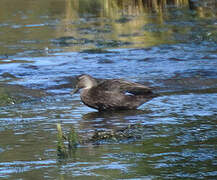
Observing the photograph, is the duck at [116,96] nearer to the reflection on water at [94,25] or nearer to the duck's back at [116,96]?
the duck's back at [116,96]

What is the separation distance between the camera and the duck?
963 cm

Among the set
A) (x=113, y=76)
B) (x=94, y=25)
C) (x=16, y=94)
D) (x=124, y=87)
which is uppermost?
(x=94, y=25)

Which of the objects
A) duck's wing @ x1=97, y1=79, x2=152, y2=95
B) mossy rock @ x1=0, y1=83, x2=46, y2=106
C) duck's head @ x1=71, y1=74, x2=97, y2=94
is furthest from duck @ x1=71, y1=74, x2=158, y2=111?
mossy rock @ x1=0, y1=83, x2=46, y2=106

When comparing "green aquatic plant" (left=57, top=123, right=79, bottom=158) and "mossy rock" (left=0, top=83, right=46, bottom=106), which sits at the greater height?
"green aquatic plant" (left=57, top=123, right=79, bottom=158)

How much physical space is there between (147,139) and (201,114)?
1.79 m

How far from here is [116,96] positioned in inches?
381

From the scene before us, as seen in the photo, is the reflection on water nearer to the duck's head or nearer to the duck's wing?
the duck's head

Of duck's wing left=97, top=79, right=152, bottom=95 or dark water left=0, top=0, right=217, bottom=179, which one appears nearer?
dark water left=0, top=0, right=217, bottom=179

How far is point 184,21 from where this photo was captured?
72.3 feet

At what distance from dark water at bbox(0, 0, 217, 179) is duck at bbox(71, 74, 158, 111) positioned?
9.0 inches

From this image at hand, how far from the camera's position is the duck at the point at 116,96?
9633mm

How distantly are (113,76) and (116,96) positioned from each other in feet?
11.4

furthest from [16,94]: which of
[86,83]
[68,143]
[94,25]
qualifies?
[94,25]

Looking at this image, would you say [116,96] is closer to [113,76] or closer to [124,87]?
[124,87]
